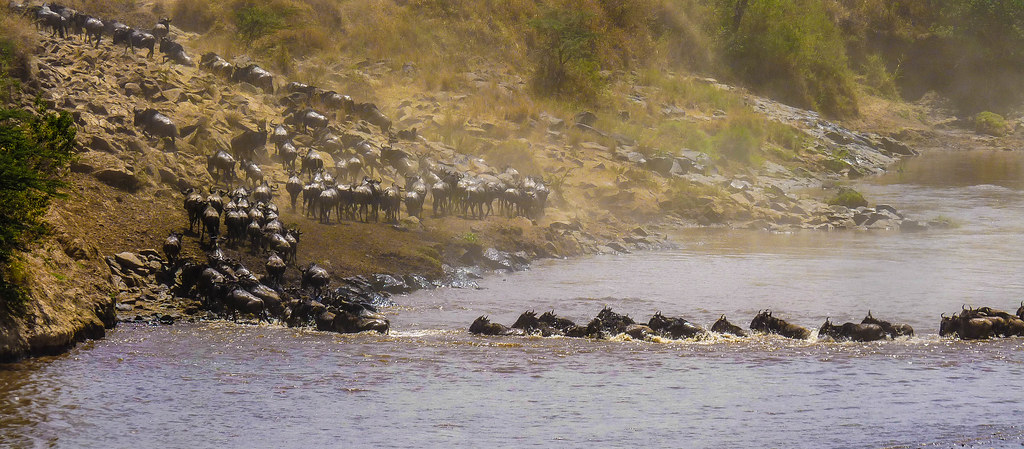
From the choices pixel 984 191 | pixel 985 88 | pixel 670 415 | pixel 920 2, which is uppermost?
pixel 920 2

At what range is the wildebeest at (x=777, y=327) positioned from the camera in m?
18.3

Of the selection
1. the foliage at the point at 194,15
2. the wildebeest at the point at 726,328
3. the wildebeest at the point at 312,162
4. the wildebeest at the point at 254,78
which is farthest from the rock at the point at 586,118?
the wildebeest at the point at 726,328

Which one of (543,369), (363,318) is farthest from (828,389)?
(363,318)

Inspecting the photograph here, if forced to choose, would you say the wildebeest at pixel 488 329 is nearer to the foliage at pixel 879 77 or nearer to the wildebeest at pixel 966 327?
the wildebeest at pixel 966 327

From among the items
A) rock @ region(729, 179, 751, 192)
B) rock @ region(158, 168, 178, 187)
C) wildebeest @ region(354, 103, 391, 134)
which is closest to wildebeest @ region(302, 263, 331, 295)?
rock @ region(158, 168, 178, 187)

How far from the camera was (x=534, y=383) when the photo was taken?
15.1 m

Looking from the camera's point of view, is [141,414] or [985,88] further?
[985,88]

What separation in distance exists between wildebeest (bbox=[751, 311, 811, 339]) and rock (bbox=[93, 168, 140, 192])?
13.9 m

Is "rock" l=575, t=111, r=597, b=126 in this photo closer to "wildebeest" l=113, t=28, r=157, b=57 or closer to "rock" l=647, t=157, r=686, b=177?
"rock" l=647, t=157, r=686, b=177

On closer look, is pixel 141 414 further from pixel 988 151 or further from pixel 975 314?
pixel 988 151

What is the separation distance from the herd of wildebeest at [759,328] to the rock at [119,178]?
9.67 metres

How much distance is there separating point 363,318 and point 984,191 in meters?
36.0

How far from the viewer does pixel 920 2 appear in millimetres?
78562

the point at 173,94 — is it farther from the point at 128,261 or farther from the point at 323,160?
the point at 128,261
